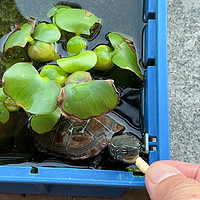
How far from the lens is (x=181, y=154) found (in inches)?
36.4

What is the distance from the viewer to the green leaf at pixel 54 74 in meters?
0.71

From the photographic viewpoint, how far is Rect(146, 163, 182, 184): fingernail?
1.82ft

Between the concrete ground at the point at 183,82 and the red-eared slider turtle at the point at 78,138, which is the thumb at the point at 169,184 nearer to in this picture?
the red-eared slider turtle at the point at 78,138

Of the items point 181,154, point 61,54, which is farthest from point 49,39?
point 181,154

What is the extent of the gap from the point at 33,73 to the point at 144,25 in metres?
0.37

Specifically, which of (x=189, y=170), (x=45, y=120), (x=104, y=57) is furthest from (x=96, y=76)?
(x=189, y=170)

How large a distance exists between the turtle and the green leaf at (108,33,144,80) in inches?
6.1

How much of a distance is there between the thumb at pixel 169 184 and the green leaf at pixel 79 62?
26cm

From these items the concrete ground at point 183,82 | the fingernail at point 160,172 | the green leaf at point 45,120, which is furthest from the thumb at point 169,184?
the concrete ground at point 183,82

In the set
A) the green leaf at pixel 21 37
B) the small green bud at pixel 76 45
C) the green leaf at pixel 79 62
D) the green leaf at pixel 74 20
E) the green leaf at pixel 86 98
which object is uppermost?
the green leaf at pixel 74 20

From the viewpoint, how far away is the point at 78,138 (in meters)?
0.84

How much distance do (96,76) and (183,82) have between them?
29cm

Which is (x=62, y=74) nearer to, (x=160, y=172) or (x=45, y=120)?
(x=45, y=120)

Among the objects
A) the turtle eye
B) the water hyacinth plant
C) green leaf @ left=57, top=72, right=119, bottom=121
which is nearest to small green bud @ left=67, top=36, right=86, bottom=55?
the water hyacinth plant
